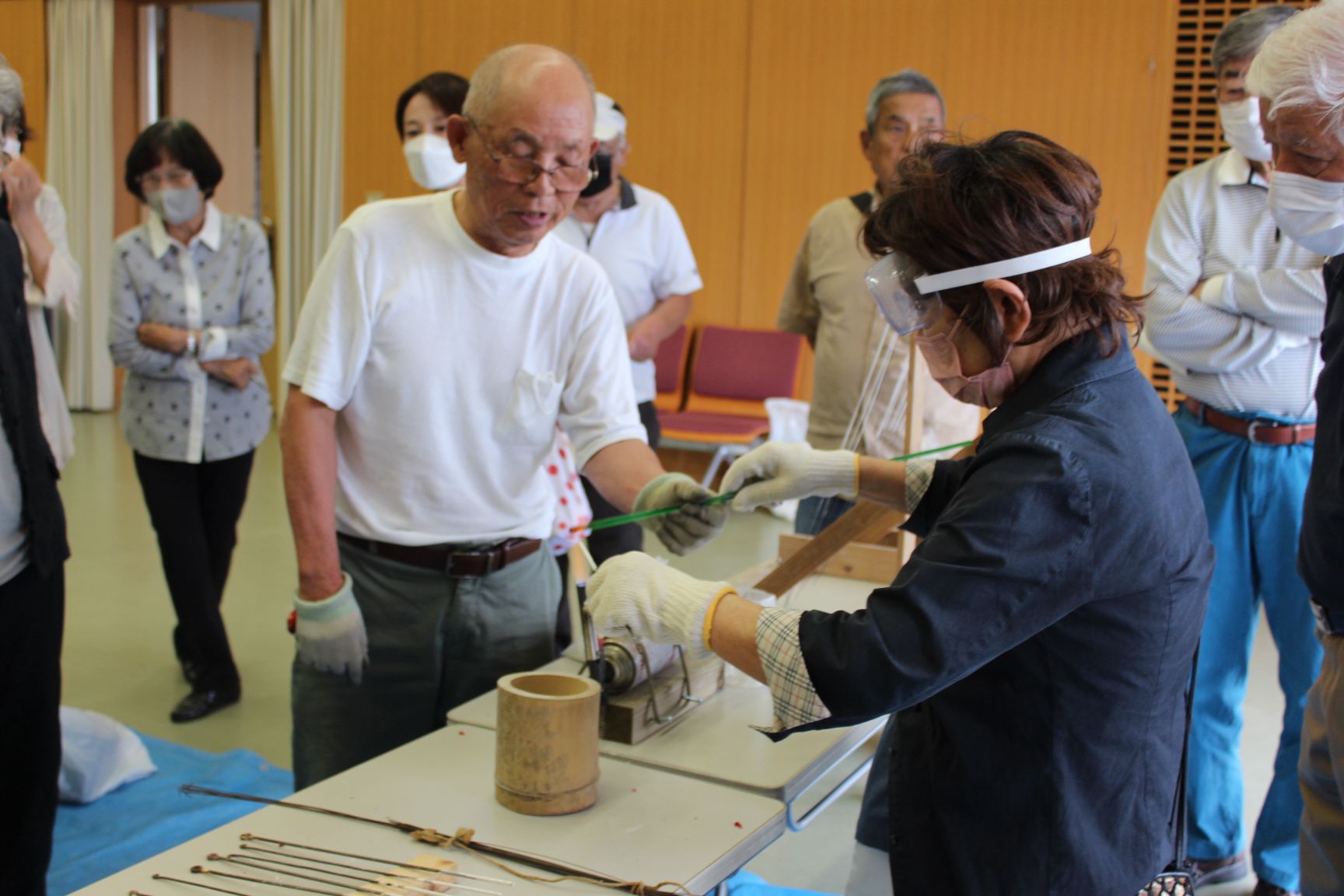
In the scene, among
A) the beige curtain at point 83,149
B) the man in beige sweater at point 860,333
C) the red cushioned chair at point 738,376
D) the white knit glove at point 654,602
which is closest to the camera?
the white knit glove at point 654,602

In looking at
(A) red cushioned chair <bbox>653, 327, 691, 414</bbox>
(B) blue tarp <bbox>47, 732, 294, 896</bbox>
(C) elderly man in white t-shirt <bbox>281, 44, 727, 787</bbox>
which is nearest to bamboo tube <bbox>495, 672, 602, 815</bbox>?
(C) elderly man in white t-shirt <bbox>281, 44, 727, 787</bbox>

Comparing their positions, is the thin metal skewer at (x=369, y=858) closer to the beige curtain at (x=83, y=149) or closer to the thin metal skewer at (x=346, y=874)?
the thin metal skewer at (x=346, y=874)

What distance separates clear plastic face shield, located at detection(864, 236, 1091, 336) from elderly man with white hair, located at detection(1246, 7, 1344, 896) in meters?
0.67

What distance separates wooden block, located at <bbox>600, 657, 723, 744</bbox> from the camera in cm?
171

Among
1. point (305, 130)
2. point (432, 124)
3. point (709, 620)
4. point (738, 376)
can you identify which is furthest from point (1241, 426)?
point (305, 130)

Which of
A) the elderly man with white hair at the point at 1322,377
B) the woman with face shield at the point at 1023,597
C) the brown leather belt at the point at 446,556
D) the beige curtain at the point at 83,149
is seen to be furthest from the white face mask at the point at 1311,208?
the beige curtain at the point at 83,149

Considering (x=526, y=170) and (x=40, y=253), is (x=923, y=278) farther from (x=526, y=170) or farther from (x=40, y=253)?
(x=40, y=253)

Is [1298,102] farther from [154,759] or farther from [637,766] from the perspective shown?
[154,759]

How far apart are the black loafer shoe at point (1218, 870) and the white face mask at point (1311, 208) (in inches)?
60.9

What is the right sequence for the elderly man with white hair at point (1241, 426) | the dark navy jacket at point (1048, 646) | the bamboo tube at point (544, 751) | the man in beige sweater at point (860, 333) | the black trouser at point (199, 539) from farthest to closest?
the black trouser at point (199, 539)
the man in beige sweater at point (860, 333)
the elderly man with white hair at point (1241, 426)
the bamboo tube at point (544, 751)
the dark navy jacket at point (1048, 646)

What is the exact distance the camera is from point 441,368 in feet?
6.41

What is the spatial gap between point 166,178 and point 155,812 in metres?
1.84

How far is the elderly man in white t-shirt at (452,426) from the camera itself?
188cm

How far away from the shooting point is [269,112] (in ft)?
29.0
